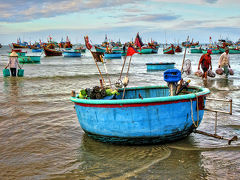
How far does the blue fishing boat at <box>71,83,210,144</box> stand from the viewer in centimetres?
471

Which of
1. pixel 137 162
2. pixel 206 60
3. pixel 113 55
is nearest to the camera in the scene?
pixel 137 162

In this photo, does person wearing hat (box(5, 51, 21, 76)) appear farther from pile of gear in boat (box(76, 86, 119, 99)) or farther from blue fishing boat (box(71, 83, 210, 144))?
blue fishing boat (box(71, 83, 210, 144))

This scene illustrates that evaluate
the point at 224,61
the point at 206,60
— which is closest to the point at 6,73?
the point at 206,60

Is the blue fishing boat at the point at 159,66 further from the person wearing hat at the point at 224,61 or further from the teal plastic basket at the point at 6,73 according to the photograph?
the teal plastic basket at the point at 6,73

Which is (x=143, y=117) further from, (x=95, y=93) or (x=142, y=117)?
(x=95, y=93)

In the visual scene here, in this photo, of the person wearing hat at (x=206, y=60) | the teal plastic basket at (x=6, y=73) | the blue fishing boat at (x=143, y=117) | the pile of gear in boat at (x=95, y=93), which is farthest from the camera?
the teal plastic basket at (x=6, y=73)

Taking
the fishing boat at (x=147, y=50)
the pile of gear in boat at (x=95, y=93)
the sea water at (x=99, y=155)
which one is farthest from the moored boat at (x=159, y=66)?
the fishing boat at (x=147, y=50)

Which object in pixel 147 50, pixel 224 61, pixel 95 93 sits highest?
pixel 147 50

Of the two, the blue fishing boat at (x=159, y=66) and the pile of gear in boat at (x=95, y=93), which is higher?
the pile of gear in boat at (x=95, y=93)

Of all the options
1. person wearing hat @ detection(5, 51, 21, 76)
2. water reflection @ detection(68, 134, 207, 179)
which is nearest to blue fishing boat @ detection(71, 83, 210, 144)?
water reflection @ detection(68, 134, 207, 179)

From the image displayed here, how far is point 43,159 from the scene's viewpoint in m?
4.76

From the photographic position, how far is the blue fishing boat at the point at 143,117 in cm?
471

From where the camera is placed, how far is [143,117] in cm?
477

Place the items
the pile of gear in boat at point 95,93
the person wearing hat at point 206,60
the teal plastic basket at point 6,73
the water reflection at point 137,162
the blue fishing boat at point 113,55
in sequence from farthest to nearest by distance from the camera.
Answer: the blue fishing boat at point 113,55 < the teal plastic basket at point 6,73 < the person wearing hat at point 206,60 < the pile of gear in boat at point 95,93 < the water reflection at point 137,162
